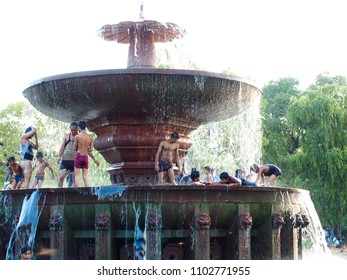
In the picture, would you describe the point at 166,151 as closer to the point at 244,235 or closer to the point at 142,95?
the point at 142,95

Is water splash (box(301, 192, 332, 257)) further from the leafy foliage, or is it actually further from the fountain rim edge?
the leafy foliage

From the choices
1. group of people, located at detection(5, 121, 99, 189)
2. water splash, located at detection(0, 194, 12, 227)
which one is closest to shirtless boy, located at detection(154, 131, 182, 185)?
group of people, located at detection(5, 121, 99, 189)

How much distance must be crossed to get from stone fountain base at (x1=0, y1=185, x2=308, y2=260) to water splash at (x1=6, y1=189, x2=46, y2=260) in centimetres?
3

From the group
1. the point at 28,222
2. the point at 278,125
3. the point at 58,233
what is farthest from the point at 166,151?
the point at 278,125

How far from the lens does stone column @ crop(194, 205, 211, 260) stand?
30.0 feet

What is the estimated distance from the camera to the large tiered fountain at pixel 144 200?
30.1 ft

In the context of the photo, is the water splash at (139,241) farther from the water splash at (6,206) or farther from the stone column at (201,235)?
the water splash at (6,206)

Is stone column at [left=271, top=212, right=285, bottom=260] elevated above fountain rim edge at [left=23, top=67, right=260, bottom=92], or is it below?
below

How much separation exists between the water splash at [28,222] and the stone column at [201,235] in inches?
86.2

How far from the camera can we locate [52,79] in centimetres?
1144

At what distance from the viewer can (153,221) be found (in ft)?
29.8

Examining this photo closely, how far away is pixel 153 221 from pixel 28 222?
1820mm

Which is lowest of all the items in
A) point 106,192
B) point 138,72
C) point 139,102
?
point 106,192
